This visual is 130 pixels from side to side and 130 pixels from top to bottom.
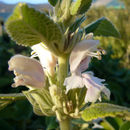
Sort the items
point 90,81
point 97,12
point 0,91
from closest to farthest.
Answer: point 90,81 < point 0,91 < point 97,12

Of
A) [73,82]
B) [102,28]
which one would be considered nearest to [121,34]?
[102,28]

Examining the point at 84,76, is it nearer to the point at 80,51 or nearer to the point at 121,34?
the point at 80,51

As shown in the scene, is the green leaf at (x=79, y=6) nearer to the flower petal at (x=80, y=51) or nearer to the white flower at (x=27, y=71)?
the flower petal at (x=80, y=51)

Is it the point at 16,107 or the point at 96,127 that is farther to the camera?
the point at 16,107

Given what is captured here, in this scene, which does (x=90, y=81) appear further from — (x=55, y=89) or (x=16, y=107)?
(x=16, y=107)

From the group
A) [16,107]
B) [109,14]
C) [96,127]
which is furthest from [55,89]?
[109,14]

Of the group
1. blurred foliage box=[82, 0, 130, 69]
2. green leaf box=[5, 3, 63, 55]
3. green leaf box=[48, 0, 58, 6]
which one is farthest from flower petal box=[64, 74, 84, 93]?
blurred foliage box=[82, 0, 130, 69]

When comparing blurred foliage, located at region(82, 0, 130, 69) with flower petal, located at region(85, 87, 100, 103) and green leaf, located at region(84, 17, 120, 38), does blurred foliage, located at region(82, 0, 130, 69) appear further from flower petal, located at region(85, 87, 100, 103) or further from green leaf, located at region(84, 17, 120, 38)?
flower petal, located at region(85, 87, 100, 103)
